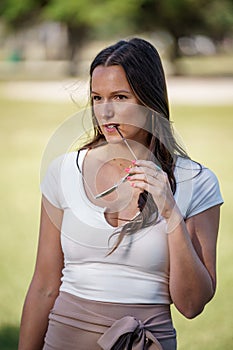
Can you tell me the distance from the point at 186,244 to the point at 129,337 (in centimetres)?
28

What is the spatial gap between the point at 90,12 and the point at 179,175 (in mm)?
32036

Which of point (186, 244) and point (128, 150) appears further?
point (128, 150)

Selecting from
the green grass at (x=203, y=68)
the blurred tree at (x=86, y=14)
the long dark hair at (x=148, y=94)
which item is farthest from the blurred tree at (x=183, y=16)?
the long dark hair at (x=148, y=94)

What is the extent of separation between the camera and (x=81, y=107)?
8.84 ft

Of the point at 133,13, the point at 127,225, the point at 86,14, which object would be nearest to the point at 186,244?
the point at 127,225

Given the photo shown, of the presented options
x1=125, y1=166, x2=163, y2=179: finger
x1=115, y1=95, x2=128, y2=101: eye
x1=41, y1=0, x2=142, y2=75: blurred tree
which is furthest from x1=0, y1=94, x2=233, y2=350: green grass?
x1=41, y1=0, x2=142, y2=75: blurred tree

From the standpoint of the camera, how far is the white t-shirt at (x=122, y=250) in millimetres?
2449

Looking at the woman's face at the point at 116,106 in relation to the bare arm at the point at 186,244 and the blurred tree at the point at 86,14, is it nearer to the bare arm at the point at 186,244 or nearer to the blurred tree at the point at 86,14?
the bare arm at the point at 186,244

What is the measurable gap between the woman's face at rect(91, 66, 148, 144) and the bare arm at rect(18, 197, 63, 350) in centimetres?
31

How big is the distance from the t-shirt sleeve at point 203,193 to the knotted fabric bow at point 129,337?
32 centimetres

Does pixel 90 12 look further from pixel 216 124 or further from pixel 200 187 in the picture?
pixel 200 187

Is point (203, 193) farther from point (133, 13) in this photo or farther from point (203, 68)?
point (203, 68)

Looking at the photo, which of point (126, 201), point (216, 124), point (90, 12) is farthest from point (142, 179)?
point (90, 12)

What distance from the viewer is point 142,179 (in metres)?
2.26
